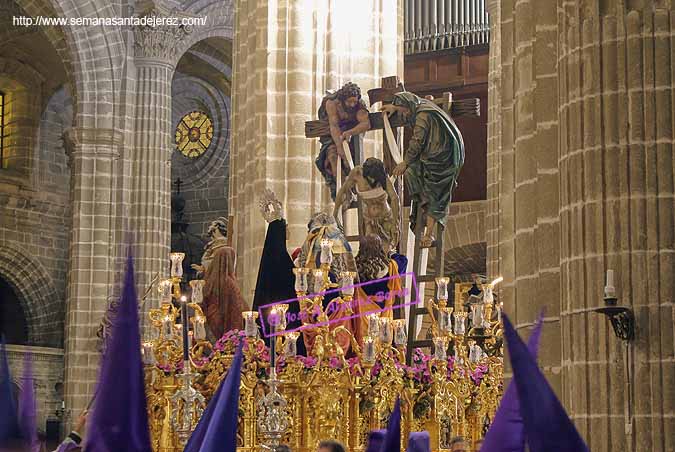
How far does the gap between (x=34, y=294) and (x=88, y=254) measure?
16.5 ft

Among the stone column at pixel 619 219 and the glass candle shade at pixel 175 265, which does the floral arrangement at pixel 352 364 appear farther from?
the stone column at pixel 619 219

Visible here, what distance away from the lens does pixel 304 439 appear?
33.9 feet

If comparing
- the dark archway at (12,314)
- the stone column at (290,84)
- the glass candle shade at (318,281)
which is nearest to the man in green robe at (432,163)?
the glass candle shade at (318,281)

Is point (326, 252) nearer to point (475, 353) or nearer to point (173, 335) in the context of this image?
point (173, 335)

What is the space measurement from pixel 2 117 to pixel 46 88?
1100 mm

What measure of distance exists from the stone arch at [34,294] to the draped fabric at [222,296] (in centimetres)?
1606

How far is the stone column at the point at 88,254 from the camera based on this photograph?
2239cm

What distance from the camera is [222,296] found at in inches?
460

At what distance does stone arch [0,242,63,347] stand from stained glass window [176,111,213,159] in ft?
16.2

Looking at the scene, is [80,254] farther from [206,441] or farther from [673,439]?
[206,441]

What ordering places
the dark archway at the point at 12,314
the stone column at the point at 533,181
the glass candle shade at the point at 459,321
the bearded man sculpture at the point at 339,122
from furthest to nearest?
1. the dark archway at the point at 12,314
2. the bearded man sculpture at the point at 339,122
3. the glass candle shade at the point at 459,321
4. the stone column at the point at 533,181

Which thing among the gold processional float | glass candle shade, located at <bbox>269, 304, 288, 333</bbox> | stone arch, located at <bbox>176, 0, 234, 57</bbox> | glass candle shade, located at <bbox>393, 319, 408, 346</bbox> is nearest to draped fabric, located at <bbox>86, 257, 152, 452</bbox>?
glass candle shade, located at <bbox>269, 304, 288, 333</bbox>

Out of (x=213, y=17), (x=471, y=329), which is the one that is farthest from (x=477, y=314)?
(x=213, y=17)

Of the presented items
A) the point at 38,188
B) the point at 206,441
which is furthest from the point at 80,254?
the point at 206,441
